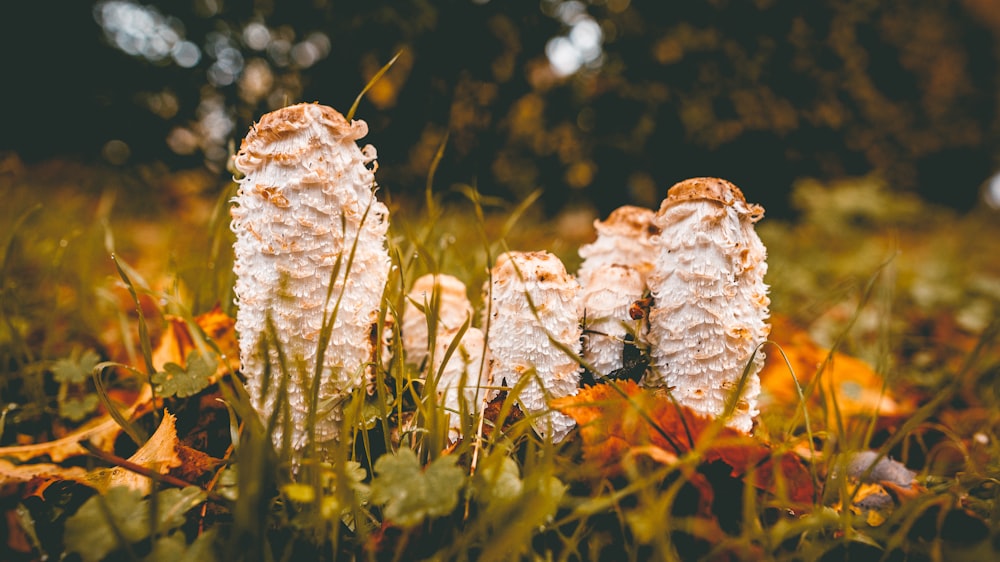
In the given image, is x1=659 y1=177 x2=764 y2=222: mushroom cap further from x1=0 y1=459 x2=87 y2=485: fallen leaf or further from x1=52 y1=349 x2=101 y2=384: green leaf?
x1=52 y1=349 x2=101 y2=384: green leaf

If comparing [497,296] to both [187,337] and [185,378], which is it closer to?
[185,378]

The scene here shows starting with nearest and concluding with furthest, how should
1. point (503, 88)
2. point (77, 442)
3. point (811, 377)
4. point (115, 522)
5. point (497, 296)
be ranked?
1. point (115, 522)
2. point (497, 296)
3. point (77, 442)
4. point (811, 377)
5. point (503, 88)

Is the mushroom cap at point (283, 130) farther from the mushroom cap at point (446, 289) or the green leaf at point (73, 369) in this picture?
the green leaf at point (73, 369)

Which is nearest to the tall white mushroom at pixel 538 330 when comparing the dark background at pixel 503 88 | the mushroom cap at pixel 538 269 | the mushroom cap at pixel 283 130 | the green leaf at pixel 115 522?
the mushroom cap at pixel 538 269

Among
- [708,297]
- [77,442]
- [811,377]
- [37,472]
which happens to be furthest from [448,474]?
[811,377]

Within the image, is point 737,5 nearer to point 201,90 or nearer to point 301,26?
point 301,26

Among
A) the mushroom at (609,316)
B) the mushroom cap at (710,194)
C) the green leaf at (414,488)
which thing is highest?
the mushroom cap at (710,194)
